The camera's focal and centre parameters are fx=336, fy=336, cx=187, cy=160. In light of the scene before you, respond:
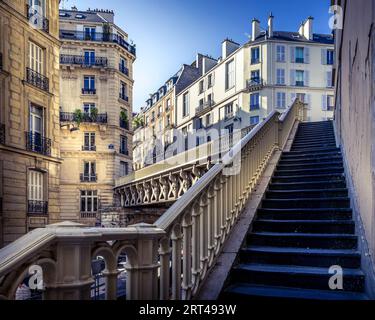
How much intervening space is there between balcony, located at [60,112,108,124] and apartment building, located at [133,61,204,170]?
12.1m

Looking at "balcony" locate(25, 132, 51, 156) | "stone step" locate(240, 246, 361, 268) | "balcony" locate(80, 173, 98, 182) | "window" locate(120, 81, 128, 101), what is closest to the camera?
"stone step" locate(240, 246, 361, 268)

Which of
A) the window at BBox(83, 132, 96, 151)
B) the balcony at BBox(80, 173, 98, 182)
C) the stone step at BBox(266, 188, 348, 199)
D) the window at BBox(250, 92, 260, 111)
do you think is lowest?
the balcony at BBox(80, 173, 98, 182)

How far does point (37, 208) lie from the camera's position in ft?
60.5

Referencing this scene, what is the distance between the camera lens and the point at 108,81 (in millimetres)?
37438

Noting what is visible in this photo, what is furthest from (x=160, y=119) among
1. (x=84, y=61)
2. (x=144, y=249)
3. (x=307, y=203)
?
(x=144, y=249)

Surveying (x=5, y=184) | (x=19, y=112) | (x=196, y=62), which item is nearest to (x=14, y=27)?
(x=19, y=112)

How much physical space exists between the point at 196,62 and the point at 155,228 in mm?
53228

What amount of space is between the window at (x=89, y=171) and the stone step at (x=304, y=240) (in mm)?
32835

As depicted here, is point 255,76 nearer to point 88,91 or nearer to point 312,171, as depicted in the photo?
point 88,91

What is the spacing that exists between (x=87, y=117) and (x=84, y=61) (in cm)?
655

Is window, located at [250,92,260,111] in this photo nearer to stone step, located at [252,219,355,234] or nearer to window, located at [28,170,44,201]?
window, located at [28,170,44,201]

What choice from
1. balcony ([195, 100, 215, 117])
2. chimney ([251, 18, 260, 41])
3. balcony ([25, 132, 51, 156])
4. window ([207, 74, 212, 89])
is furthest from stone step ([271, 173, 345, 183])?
window ([207, 74, 212, 89])

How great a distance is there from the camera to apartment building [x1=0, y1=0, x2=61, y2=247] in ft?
53.9

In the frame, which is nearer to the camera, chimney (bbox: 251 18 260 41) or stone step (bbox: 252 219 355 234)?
stone step (bbox: 252 219 355 234)
